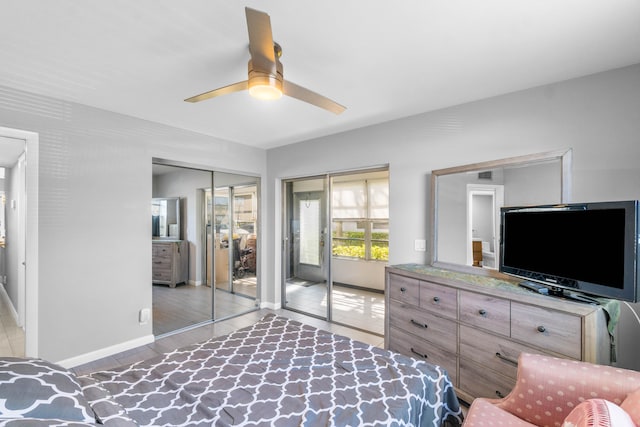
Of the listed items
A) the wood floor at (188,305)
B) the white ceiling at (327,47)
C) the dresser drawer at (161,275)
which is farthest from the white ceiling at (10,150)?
the wood floor at (188,305)

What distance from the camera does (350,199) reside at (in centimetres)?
573

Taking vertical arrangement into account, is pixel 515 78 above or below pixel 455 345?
above

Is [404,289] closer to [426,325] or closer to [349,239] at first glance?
[426,325]

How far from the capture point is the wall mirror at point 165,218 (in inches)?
132

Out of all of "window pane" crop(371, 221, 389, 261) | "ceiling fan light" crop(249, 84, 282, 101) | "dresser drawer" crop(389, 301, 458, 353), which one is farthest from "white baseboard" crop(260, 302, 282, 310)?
"ceiling fan light" crop(249, 84, 282, 101)

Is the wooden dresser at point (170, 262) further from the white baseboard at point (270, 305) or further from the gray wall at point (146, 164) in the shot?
the white baseboard at point (270, 305)

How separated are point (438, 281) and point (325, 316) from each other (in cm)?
217

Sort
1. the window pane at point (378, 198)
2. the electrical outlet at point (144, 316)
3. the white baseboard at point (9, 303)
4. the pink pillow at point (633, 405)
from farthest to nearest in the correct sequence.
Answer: the window pane at point (378, 198), the electrical outlet at point (144, 316), the white baseboard at point (9, 303), the pink pillow at point (633, 405)

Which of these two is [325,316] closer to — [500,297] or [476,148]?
[500,297]

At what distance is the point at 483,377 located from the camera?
6.67ft

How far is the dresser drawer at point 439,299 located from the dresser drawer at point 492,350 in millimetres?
146

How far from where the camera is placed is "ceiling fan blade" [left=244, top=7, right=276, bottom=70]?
1232 mm

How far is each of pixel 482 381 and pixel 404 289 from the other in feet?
2.84

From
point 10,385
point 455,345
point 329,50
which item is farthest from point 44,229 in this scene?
point 455,345
